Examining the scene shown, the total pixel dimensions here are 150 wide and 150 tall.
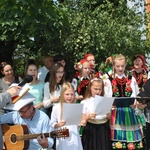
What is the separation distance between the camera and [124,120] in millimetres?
5965

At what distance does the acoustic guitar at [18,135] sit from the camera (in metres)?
4.23

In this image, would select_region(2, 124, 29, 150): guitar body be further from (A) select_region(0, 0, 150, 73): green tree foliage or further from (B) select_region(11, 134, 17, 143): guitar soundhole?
(A) select_region(0, 0, 150, 73): green tree foliage

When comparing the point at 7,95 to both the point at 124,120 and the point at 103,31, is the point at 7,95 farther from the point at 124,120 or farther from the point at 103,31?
the point at 103,31

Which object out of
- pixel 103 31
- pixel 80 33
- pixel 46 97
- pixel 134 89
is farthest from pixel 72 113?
pixel 80 33

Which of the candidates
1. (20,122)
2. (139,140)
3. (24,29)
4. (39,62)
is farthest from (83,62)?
(39,62)

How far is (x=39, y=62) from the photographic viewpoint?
31.3 ft

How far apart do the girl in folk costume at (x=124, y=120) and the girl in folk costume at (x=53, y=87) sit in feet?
2.69

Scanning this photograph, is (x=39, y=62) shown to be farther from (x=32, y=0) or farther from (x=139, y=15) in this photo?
(x=32, y=0)

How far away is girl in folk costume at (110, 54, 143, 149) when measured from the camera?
19.6ft

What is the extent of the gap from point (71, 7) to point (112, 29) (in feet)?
4.58

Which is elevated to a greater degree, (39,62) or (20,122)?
(39,62)

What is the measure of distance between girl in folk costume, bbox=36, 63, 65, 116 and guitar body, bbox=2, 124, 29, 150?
1538 mm

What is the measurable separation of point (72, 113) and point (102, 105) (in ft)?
1.74

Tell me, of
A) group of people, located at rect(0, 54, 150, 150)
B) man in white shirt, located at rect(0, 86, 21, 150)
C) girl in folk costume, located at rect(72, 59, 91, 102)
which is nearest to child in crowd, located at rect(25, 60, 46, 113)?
group of people, located at rect(0, 54, 150, 150)
